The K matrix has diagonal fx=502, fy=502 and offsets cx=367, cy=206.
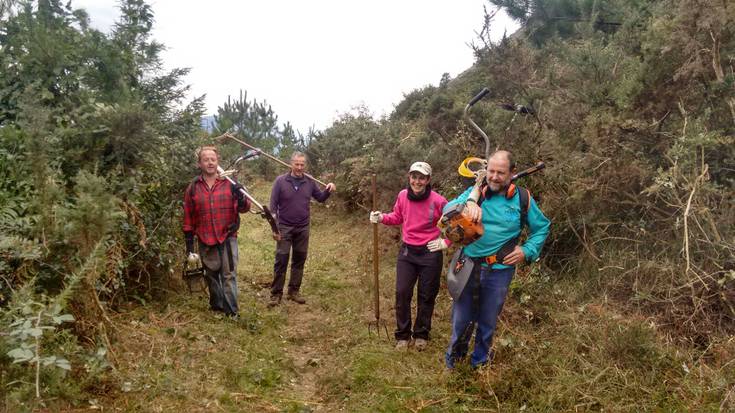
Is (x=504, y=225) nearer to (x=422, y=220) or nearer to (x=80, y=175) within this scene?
(x=422, y=220)

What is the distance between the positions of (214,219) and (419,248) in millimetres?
2077

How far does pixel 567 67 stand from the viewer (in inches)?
235

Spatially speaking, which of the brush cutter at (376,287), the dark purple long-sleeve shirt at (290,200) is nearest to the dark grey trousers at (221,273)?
the dark purple long-sleeve shirt at (290,200)

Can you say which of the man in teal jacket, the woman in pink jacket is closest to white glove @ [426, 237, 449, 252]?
the woman in pink jacket

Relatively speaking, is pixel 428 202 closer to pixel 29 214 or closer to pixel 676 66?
pixel 676 66

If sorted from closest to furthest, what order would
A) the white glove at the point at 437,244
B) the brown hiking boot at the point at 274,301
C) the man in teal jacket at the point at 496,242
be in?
1. the man in teal jacket at the point at 496,242
2. the white glove at the point at 437,244
3. the brown hiking boot at the point at 274,301

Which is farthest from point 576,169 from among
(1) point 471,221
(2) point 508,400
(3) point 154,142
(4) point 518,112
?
(3) point 154,142

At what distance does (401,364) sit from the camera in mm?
4324

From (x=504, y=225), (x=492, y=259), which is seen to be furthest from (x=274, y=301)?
(x=504, y=225)

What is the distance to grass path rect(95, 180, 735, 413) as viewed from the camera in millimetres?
3416

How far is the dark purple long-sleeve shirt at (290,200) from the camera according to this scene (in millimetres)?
6344

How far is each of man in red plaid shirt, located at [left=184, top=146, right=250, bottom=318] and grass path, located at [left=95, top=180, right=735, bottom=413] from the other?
1.63ft

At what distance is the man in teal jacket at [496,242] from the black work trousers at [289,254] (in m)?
2.92

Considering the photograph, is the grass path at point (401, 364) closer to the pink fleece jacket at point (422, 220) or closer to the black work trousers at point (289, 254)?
the black work trousers at point (289, 254)
